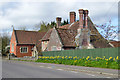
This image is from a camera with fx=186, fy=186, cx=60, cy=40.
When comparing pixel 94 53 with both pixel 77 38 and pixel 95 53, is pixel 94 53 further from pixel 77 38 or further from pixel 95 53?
pixel 77 38

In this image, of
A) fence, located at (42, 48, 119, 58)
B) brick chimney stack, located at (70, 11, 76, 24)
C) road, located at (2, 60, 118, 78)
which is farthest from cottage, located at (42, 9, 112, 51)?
road, located at (2, 60, 118, 78)

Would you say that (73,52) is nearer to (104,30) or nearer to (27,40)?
(104,30)

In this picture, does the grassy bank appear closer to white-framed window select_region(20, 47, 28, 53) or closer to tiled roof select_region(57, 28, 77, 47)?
tiled roof select_region(57, 28, 77, 47)

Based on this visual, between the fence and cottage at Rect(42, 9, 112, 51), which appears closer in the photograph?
the fence

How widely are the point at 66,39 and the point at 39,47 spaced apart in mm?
15531

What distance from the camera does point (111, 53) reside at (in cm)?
2194

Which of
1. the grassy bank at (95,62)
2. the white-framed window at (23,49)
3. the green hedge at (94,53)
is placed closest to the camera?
the grassy bank at (95,62)

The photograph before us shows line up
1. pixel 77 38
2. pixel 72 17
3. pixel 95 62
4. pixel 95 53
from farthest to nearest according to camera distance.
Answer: pixel 72 17 < pixel 77 38 < pixel 95 53 < pixel 95 62

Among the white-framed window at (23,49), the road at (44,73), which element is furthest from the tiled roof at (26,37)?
the road at (44,73)

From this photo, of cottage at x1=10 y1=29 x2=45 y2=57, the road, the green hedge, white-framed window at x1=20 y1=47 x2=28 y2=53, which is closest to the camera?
the road

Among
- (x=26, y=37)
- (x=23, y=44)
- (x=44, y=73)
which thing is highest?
(x=26, y=37)

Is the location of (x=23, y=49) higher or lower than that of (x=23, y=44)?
lower

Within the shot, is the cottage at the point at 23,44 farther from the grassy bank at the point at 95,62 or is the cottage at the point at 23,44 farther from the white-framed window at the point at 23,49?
the grassy bank at the point at 95,62

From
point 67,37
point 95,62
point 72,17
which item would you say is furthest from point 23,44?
point 95,62
